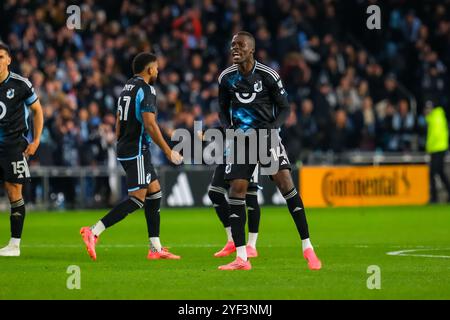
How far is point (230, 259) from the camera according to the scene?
11906 mm

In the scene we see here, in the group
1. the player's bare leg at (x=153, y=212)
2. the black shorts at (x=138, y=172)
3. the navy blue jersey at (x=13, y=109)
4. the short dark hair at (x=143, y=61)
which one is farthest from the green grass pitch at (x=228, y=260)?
the short dark hair at (x=143, y=61)

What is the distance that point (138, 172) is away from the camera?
1181 centimetres

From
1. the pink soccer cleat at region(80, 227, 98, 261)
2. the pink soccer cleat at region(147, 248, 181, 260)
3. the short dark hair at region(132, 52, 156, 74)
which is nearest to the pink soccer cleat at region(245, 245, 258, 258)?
the pink soccer cleat at region(147, 248, 181, 260)

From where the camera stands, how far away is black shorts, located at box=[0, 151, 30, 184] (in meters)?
12.2

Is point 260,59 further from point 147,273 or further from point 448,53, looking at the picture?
point 147,273

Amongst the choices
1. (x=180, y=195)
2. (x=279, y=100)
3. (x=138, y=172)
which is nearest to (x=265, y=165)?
(x=279, y=100)

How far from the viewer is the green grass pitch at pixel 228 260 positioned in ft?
28.3

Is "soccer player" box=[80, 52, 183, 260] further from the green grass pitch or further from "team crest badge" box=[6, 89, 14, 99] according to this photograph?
"team crest badge" box=[6, 89, 14, 99]

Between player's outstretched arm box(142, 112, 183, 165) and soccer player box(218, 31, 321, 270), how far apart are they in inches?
32.9

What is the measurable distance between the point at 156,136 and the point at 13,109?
180cm

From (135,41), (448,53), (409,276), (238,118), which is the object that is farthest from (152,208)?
(448,53)

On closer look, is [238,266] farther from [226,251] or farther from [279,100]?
[226,251]

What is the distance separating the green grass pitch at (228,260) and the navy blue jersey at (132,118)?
3.96 ft

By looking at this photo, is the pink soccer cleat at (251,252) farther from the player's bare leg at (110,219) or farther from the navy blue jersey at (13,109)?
the navy blue jersey at (13,109)
